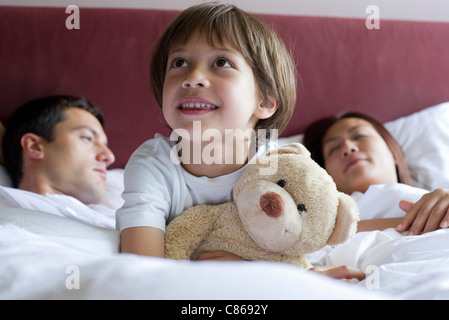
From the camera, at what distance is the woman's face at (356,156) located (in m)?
1.59

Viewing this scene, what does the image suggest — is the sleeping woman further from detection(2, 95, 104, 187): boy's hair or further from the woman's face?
detection(2, 95, 104, 187): boy's hair

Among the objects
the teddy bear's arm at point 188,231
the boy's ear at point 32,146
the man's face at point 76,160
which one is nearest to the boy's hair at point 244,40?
the teddy bear's arm at point 188,231

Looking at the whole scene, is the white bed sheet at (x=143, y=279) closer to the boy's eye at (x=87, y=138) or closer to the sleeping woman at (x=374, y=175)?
the sleeping woman at (x=374, y=175)

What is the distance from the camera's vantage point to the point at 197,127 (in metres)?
1.01

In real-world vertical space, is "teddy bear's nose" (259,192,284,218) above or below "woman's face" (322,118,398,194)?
below

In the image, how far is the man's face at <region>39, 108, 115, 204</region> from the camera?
5.09 ft

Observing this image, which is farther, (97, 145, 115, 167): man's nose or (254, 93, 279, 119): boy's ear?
(97, 145, 115, 167): man's nose

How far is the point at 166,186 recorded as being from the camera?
1.07 meters

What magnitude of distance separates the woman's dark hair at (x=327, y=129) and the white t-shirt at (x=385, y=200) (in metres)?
0.33

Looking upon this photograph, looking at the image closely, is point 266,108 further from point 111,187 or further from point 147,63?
point 147,63

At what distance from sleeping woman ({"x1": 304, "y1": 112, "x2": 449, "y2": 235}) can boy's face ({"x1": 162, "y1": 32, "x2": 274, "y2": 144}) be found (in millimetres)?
491

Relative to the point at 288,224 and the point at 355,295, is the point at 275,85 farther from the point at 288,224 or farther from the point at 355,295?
Result: the point at 355,295

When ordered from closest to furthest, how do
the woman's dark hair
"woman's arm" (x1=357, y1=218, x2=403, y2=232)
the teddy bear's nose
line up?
the teddy bear's nose < "woman's arm" (x1=357, y1=218, x2=403, y2=232) < the woman's dark hair

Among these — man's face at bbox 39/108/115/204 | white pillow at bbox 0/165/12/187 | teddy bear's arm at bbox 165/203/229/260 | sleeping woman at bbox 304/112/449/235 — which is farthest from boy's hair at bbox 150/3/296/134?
white pillow at bbox 0/165/12/187
